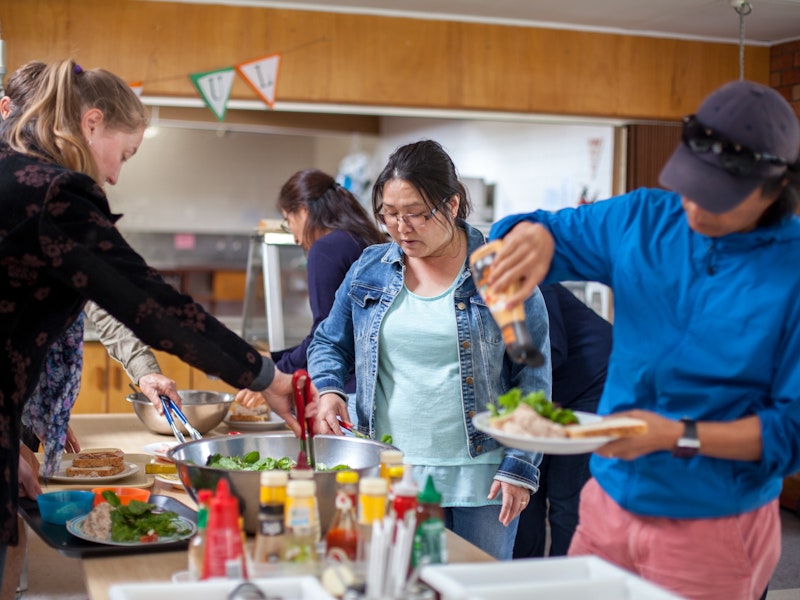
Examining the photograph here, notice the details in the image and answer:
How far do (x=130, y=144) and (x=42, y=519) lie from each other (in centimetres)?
76

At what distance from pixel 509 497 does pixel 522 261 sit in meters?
0.70

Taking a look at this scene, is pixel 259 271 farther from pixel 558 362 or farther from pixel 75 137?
pixel 75 137

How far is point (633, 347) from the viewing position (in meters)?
1.66

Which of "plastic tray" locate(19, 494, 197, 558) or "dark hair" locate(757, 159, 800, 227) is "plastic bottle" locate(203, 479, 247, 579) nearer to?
"plastic tray" locate(19, 494, 197, 558)

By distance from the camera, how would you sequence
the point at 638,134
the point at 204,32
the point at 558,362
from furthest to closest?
the point at 638,134, the point at 204,32, the point at 558,362

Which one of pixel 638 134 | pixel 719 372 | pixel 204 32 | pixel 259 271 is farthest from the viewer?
pixel 638 134

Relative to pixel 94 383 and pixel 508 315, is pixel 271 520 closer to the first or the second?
pixel 508 315

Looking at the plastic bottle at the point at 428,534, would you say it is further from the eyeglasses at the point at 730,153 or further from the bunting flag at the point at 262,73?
the bunting flag at the point at 262,73

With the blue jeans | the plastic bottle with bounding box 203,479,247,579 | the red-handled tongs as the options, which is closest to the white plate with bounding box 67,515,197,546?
the red-handled tongs

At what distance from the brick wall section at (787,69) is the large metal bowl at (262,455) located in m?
4.68

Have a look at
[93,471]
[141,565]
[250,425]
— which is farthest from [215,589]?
[250,425]

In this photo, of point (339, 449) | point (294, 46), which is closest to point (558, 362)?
point (339, 449)

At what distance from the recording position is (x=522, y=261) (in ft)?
5.35

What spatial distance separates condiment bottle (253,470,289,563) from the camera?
4.70 feet
